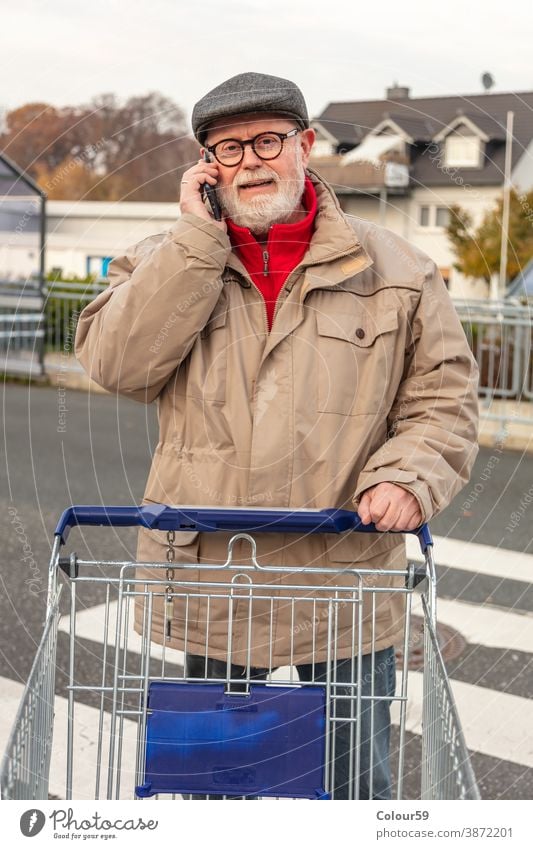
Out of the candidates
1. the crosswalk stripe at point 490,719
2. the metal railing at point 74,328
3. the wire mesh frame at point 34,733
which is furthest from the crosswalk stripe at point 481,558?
the wire mesh frame at point 34,733

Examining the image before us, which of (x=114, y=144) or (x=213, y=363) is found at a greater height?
(x=114, y=144)

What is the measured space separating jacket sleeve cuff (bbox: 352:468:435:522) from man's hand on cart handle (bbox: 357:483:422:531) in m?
0.01

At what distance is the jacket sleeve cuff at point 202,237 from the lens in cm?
261

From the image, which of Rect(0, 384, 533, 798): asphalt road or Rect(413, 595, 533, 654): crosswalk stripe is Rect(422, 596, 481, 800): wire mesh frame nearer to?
Rect(0, 384, 533, 798): asphalt road

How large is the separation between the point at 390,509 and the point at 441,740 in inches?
21.9

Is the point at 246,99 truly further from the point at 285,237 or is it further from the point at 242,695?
the point at 242,695

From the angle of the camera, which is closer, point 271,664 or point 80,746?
point 271,664

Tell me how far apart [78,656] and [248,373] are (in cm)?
255

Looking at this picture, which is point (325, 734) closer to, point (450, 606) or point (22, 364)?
point (450, 606)

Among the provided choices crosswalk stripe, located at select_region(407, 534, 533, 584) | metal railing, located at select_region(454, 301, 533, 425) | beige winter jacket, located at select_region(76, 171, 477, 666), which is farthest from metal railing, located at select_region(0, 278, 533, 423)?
beige winter jacket, located at select_region(76, 171, 477, 666)

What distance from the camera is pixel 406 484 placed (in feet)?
8.26

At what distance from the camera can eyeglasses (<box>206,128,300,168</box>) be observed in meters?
2.64

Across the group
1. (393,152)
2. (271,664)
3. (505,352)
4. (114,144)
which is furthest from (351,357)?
(505,352)
